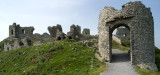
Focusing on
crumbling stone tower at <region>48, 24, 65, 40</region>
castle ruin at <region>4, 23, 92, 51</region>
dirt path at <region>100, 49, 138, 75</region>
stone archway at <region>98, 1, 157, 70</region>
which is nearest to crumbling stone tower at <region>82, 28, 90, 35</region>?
castle ruin at <region>4, 23, 92, 51</region>

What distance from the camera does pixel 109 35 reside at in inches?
828

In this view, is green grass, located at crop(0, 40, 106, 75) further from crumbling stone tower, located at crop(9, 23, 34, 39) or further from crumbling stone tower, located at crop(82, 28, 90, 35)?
crumbling stone tower, located at crop(82, 28, 90, 35)

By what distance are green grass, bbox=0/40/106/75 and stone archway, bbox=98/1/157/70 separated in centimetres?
295

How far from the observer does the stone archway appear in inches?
763

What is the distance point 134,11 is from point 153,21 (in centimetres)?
338

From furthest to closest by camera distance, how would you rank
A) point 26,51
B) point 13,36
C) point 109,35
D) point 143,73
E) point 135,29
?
point 13,36 → point 26,51 → point 109,35 → point 135,29 → point 143,73

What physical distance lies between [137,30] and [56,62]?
9.86m

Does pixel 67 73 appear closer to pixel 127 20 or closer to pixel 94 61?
pixel 94 61

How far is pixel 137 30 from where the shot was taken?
771 inches

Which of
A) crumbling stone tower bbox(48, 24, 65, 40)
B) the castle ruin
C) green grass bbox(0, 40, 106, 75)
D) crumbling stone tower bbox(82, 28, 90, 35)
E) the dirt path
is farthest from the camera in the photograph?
crumbling stone tower bbox(82, 28, 90, 35)

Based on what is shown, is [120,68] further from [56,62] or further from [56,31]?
[56,31]

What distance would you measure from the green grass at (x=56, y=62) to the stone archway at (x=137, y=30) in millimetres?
2949

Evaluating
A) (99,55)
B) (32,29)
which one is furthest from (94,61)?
(32,29)

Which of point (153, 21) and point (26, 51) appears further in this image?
point (26, 51)
